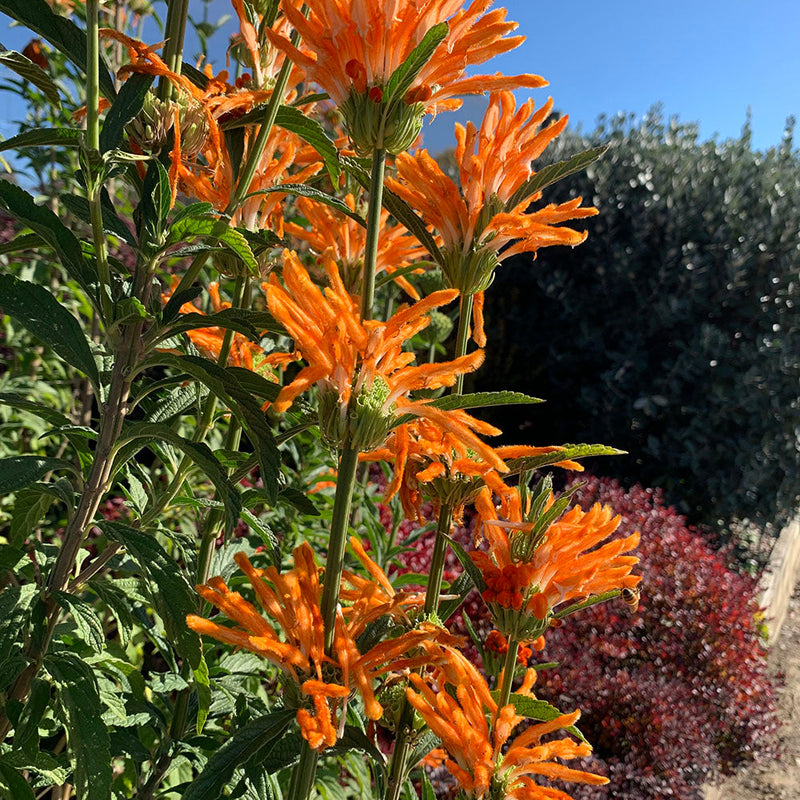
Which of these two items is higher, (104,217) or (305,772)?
(104,217)

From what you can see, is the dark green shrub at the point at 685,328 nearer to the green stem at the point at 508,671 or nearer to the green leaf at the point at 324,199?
the green stem at the point at 508,671

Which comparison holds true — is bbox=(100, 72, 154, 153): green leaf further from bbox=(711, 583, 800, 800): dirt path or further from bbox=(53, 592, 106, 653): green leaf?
bbox=(711, 583, 800, 800): dirt path

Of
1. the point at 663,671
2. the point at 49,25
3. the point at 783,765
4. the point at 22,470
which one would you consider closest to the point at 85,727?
the point at 22,470

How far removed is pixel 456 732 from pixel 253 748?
16cm

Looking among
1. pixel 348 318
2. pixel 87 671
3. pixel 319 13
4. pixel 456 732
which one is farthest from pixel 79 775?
pixel 319 13

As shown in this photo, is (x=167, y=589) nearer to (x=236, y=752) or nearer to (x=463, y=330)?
(x=236, y=752)

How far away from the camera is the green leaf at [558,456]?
22.1 inches

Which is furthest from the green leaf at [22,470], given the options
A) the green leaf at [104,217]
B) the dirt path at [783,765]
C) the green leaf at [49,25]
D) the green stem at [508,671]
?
the dirt path at [783,765]

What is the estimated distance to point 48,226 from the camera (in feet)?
1.73

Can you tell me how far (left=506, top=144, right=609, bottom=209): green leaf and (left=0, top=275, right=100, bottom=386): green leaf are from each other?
1.25 feet

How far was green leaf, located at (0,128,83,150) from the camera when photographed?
0.53m

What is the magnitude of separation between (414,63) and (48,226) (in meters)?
0.29

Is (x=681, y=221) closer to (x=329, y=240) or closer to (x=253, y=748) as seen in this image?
(x=329, y=240)

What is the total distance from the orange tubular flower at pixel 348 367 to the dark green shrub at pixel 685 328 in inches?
142
